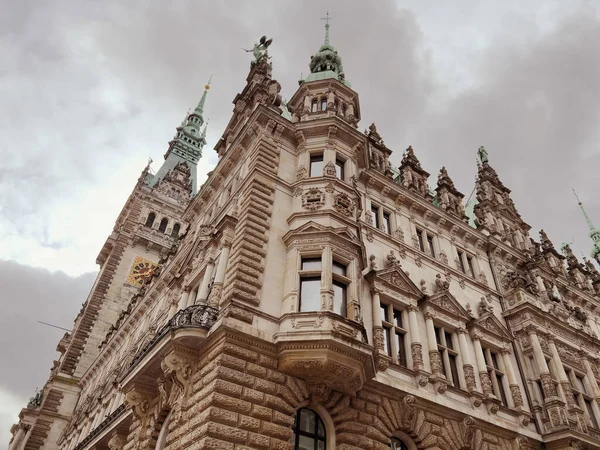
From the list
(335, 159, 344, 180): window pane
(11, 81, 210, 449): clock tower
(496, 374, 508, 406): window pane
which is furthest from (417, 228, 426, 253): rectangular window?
(11, 81, 210, 449): clock tower

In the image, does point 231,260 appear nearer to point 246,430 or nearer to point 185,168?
point 246,430

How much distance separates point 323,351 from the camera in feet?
48.6

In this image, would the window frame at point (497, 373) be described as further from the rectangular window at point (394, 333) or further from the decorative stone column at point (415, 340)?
the rectangular window at point (394, 333)

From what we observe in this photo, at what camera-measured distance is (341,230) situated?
18.7 metres

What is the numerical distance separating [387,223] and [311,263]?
8.24 meters

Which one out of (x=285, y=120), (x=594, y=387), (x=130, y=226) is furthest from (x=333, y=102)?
(x=130, y=226)

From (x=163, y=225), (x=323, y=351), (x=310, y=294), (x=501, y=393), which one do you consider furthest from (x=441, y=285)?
(x=163, y=225)

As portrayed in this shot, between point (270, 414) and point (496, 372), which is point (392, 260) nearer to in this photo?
point (496, 372)

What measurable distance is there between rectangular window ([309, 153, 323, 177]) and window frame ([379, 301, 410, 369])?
6722mm

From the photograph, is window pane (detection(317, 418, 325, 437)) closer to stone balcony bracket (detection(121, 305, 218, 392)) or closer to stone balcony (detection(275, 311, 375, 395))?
stone balcony (detection(275, 311, 375, 395))

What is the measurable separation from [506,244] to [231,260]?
65.3 feet

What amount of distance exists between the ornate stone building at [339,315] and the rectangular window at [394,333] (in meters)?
0.09

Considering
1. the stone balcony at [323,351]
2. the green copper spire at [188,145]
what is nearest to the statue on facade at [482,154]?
the stone balcony at [323,351]

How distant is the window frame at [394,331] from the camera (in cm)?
1895
